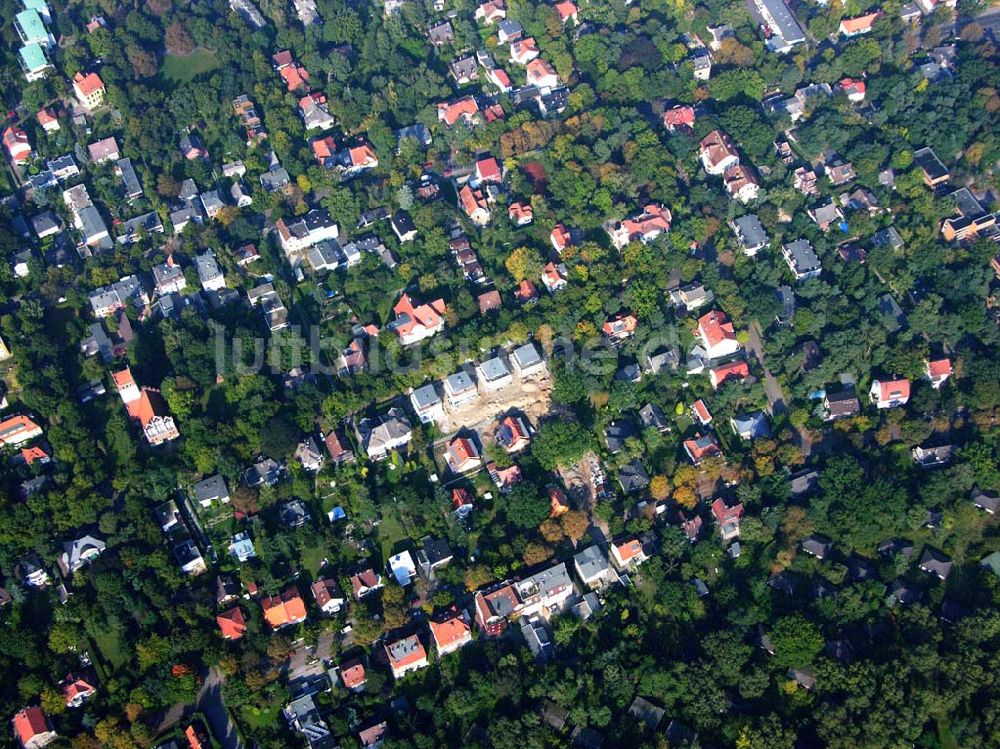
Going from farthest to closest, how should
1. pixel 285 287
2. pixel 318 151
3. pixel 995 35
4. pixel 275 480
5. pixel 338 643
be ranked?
1. pixel 995 35
2. pixel 318 151
3. pixel 285 287
4. pixel 275 480
5. pixel 338 643

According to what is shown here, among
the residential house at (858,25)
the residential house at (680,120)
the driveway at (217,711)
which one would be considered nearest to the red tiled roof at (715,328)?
the residential house at (680,120)

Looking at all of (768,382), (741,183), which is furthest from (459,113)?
(768,382)

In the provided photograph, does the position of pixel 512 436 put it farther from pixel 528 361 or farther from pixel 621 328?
pixel 621 328

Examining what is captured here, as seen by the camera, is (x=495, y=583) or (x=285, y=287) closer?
(x=495, y=583)

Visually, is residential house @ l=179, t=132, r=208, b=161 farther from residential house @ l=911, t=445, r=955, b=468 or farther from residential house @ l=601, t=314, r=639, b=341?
residential house @ l=911, t=445, r=955, b=468

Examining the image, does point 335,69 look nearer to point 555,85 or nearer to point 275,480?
point 555,85

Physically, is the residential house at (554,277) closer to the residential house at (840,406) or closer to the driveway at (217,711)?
the residential house at (840,406)

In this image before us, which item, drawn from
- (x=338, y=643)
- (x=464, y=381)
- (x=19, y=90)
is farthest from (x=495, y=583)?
(x=19, y=90)

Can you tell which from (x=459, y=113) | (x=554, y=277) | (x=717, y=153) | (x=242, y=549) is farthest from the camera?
(x=459, y=113)
